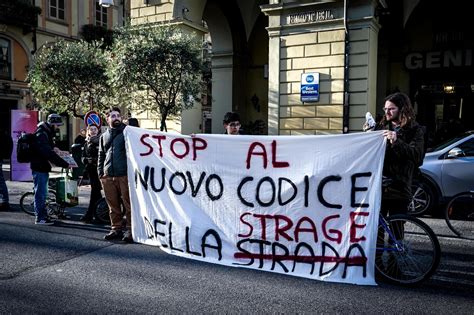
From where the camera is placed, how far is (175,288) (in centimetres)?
408

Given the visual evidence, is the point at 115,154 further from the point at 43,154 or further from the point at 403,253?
the point at 403,253

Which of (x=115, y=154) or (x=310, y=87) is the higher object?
(x=310, y=87)

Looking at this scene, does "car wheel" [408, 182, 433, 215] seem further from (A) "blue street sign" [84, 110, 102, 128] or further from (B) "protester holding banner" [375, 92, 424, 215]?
(A) "blue street sign" [84, 110, 102, 128]

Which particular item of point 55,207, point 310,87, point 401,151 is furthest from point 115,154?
point 310,87

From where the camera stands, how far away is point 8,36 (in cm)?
2620

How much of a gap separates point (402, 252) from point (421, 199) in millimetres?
4409

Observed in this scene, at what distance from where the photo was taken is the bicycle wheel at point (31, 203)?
755 cm

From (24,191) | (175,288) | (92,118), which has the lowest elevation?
(24,191)

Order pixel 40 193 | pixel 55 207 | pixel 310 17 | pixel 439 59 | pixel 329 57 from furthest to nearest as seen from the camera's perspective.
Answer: pixel 439 59 → pixel 310 17 → pixel 329 57 → pixel 55 207 → pixel 40 193

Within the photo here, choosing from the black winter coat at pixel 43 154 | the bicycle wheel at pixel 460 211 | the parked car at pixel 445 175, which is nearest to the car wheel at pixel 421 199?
the parked car at pixel 445 175

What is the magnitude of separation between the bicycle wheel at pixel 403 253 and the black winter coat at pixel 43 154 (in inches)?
205

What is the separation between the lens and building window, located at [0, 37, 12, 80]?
25.9 m

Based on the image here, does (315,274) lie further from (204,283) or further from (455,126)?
(455,126)

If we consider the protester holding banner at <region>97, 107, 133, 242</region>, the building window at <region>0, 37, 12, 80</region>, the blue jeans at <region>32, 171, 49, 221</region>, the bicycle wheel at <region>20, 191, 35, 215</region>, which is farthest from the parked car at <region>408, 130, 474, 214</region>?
the building window at <region>0, 37, 12, 80</region>
